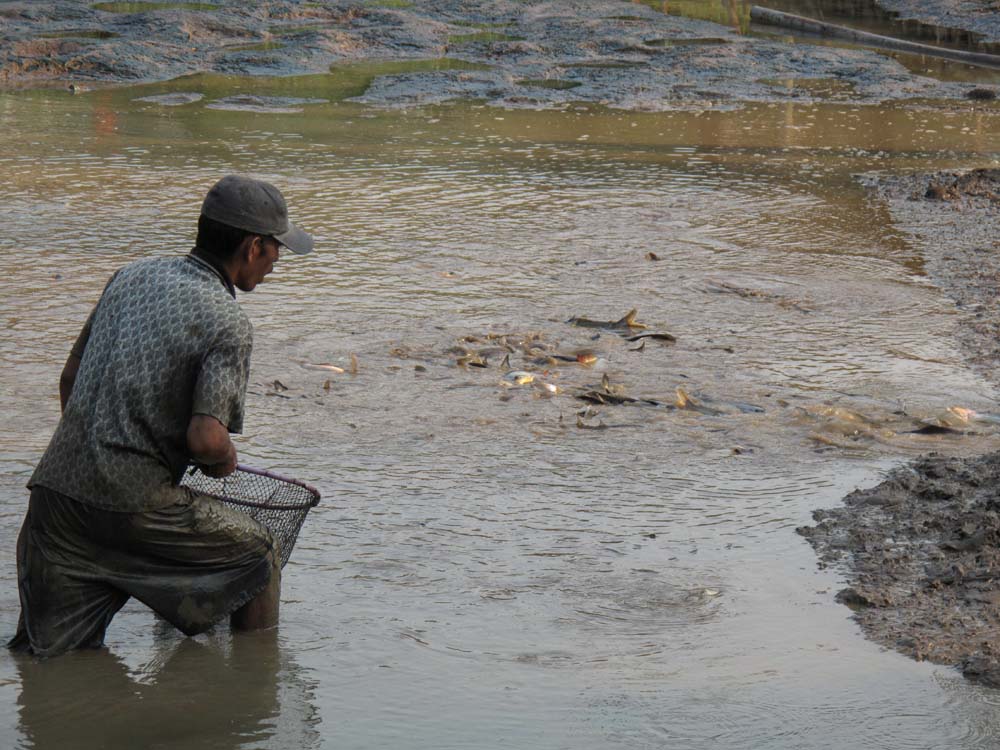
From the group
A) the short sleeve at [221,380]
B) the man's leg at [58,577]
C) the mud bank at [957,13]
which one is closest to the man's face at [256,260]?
the short sleeve at [221,380]

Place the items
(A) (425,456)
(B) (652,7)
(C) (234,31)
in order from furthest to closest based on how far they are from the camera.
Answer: (B) (652,7)
(C) (234,31)
(A) (425,456)

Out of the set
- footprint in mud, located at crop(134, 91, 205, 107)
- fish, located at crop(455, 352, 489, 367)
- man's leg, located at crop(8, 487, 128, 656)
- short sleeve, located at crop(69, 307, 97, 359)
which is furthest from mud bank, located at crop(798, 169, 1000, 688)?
footprint in mud, located at crop(134, 91, 205, 107)

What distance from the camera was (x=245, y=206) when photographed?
358 cm

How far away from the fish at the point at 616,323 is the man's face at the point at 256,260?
13.0ft

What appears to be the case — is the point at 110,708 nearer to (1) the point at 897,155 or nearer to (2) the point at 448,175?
(2) the point at 448,175

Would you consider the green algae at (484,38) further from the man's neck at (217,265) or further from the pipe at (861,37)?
the man's neck at (217,265)

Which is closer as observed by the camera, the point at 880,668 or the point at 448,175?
the point at 880,668

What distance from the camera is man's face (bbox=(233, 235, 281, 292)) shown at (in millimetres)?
3664

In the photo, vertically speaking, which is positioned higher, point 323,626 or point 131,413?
point 131,413

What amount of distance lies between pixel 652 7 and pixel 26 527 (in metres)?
22.7

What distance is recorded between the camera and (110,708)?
368 cm

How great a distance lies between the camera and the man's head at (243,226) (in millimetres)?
3578

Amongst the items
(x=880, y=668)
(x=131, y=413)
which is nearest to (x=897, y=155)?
(x=880, y=668)

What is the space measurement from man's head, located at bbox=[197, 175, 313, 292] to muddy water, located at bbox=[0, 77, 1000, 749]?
45.8 inches
